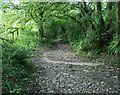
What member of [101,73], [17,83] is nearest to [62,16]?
[101,73]

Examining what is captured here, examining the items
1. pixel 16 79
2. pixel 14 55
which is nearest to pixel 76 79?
pixel 16 79

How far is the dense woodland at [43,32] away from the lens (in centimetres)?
596

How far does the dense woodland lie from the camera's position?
235 inches

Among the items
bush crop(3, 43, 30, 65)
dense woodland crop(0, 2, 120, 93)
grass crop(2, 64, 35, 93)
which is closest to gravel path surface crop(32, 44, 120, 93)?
grass crop(2, 64, 35, 93)

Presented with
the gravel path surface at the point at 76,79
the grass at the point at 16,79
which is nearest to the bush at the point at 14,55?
the grass at the point at 16,79

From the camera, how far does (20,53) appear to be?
685 centimetres

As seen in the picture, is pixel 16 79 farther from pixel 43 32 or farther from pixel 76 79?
pixel 43 32

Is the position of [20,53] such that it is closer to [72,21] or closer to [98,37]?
[98,37]

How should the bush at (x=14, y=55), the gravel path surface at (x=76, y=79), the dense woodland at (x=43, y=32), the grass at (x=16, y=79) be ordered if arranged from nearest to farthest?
the grass at (x=16, y=79) < the gravel path surface at (x=76, y=79) < the dense woodland at (x=43, y=32) < the bush at (x=14, y=55)

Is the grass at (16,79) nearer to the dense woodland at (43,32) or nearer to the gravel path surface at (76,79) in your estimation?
the dense woodland at (43,32)

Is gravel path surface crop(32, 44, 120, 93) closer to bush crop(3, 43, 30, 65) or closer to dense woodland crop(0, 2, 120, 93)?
dense woodland crop(0, 2, 120, 93)

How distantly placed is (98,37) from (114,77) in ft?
13.1

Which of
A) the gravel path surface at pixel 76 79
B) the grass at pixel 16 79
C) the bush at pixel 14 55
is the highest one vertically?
the bush at pixel 14 55

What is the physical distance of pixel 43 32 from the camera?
15.5m
